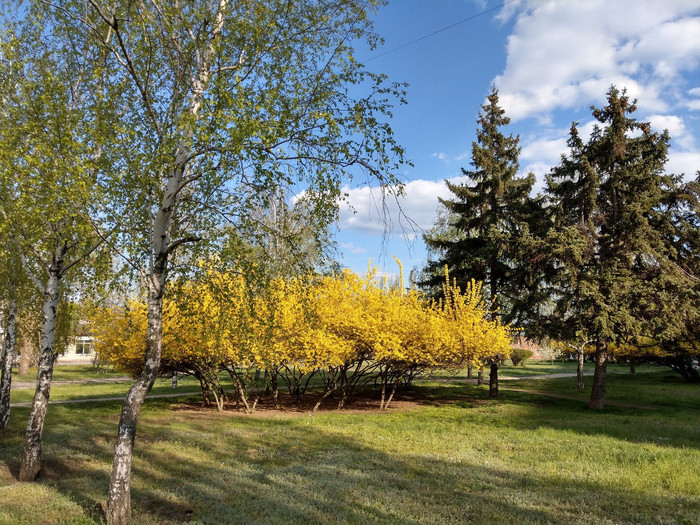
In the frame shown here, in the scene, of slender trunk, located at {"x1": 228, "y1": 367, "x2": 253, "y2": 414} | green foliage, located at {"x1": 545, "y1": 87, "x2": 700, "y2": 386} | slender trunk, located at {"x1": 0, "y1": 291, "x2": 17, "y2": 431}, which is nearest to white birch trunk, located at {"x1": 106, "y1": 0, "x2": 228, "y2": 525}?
slender trunk, located at {"x1": 0, "y1": 291, "x2": 17, "y2": 431}

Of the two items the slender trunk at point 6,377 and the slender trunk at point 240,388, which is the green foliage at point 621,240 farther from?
the slender trunk at point 6,377

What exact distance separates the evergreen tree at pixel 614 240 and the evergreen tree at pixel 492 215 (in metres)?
1.69

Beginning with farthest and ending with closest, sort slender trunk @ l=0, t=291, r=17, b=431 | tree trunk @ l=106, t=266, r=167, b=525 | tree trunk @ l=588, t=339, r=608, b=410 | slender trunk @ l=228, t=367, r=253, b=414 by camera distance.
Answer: tree trunk @ l=588, t=339, r=608, b=410 < slender trunk @ l=228, t=367, r=253, b=414 < slender trunk @ l=0, t=291, r=17, b=431 < tree trunk @ l=106, t=266, r=167, b=525

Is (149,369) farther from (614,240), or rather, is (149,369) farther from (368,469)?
(614,240)

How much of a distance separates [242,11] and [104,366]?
4345cm

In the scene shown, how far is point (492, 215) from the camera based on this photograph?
2045 centimetres

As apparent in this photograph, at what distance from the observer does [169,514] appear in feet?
18.9

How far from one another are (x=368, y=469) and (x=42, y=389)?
20.4 feet

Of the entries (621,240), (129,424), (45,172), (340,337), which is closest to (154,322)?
(129,424)

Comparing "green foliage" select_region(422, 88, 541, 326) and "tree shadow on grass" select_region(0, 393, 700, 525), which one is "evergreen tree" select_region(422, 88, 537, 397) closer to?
"green foliage" select_region(422, 88, 541, 326)

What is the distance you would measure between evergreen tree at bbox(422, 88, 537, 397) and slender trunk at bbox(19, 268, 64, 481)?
15850mm

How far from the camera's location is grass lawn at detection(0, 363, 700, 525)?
5844 millimetres

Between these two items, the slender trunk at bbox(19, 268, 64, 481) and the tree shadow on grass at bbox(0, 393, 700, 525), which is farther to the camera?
the slender trunk at bbox(19, 268, 64, 481)

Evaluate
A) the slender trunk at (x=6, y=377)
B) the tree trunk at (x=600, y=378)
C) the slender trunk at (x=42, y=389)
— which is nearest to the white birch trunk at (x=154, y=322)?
the slender trunk at (x=42, y=389)
